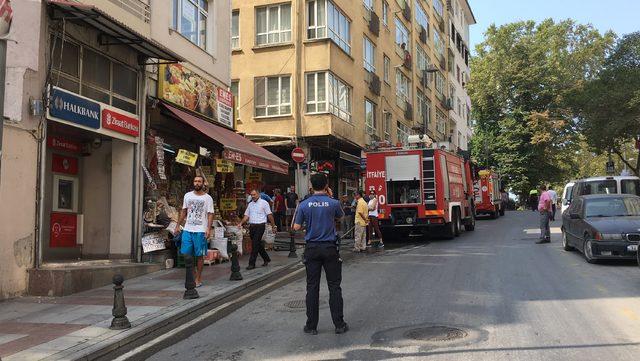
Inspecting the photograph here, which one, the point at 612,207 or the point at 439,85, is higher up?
the point at 439,85

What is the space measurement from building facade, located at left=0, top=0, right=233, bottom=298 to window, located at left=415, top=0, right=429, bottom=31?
2859cm

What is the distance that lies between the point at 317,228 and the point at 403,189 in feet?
39.6

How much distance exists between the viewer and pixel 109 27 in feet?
31.1

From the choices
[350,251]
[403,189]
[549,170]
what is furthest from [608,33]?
[350,251]

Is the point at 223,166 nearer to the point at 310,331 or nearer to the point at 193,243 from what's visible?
the point at 193,243

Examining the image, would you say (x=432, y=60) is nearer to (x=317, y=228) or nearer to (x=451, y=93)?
(x=451, y=93)

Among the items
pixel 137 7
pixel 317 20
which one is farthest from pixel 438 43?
pixel 137 7

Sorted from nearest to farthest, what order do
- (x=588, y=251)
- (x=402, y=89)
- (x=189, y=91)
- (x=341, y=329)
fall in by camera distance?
1. (x=341, y=329)
2. (x=588, y=251)
3. (x=189, y=91)
4. (x=402, y=89)

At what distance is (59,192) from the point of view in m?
10.9

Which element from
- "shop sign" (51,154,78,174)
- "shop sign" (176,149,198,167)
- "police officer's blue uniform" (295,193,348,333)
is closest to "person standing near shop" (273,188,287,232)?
"shop sign" (176,149,198,167)

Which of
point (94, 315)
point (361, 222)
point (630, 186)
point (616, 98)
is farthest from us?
point (616, 98)

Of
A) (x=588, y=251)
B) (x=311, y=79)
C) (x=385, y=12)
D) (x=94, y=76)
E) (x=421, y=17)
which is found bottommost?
(x=588, y=251)

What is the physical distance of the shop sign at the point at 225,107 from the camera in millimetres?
15170

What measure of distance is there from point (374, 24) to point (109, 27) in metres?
20.8
